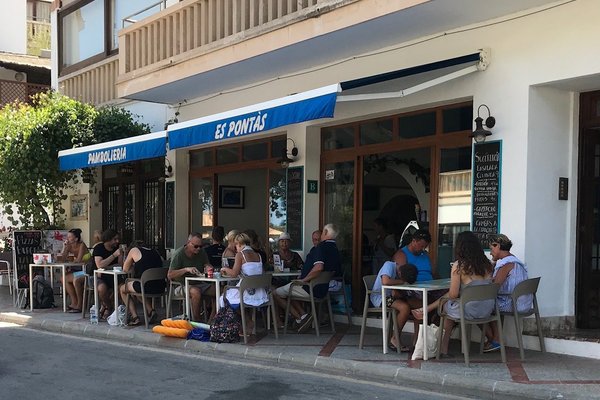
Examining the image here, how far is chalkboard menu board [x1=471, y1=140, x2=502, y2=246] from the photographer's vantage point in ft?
24.6

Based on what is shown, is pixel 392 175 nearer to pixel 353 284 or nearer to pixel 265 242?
pixel 353 284

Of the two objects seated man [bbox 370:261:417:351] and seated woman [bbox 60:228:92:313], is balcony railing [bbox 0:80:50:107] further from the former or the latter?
seated man [bbox 370:261:417:351]

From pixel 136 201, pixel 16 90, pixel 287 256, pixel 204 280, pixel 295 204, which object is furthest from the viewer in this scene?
pixel 16 90

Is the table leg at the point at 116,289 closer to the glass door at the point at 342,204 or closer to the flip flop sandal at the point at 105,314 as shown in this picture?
the flip flop sandal at the point at 105,314

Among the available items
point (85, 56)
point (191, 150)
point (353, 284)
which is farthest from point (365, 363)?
point (85, 56)

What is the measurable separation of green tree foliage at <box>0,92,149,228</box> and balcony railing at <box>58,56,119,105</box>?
1165 mm

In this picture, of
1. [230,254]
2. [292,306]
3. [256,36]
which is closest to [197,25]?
[256,36]

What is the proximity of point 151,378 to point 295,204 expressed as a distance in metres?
4.45


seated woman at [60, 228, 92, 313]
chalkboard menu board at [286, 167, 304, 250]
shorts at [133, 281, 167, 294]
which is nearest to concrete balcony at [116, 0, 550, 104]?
chalkboard menu board at [286, 167, 304, 250]

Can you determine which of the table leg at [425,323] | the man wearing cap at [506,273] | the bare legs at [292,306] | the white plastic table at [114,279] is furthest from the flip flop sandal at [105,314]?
the man wearing cap at [506,273]

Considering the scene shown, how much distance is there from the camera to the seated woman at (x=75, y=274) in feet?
34.8

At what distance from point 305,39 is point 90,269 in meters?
5.00

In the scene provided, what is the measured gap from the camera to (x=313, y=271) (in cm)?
821

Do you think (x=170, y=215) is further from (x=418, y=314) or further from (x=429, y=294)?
(x=418, y=314)
